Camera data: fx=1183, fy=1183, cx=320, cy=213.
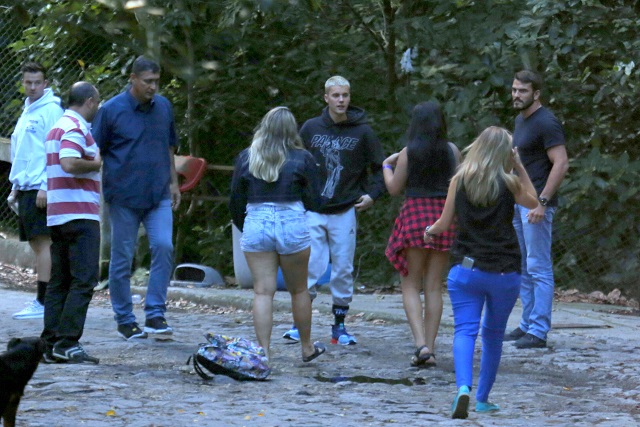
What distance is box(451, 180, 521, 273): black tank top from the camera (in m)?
6.08

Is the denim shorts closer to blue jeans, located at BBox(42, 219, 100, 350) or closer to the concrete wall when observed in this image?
blue jeans, located at BBox(42, 219, 100, 350)

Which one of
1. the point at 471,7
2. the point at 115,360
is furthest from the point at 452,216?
the point at 471,7

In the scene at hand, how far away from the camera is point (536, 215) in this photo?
26.3ft

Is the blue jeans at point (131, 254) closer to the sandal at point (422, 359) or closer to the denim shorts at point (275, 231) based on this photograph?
the denim shorts at point (275, 231)

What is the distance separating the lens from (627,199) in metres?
11.3

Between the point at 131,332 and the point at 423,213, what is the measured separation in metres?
2.31

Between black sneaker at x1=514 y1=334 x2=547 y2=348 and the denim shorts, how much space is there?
6.10 ft

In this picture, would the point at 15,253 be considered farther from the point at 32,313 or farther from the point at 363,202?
the point at 363,202

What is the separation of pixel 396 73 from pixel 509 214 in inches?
270

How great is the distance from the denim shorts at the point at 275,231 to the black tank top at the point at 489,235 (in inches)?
53.8

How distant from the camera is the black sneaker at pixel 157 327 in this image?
8477 mm

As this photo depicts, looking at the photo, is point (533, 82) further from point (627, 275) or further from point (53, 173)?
point (627, 275)

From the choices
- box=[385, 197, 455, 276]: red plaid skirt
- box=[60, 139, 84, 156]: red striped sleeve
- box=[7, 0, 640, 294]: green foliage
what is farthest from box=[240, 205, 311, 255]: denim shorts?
box=[7, 0, 640, 294]: green foliage

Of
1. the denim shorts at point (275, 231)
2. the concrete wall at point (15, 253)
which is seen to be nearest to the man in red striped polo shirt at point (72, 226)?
the denim shorts at point (275, 231)
